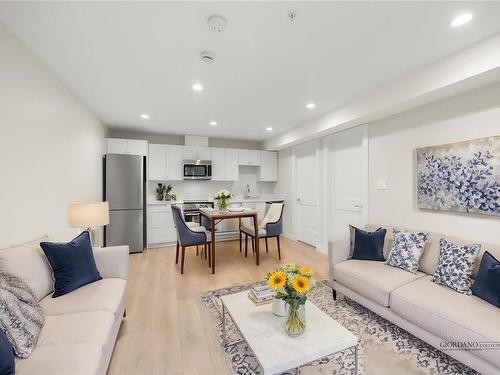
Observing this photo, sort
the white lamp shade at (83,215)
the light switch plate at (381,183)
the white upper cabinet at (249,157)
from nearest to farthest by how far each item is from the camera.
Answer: the white lamp shade at (83,215)
the light switch plate at (381,183)
the white upper cabinet at (249,157)

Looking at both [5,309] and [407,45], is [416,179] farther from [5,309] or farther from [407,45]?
[5,309]

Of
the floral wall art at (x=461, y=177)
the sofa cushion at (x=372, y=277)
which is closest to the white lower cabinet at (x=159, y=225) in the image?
the sofa cushion at (x=372, y=277)

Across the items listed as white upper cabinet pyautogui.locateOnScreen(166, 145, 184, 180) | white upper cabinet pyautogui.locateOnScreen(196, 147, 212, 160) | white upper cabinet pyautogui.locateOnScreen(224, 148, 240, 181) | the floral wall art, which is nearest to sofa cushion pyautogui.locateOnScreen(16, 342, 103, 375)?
the floral wall art

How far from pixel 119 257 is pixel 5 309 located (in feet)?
3.20

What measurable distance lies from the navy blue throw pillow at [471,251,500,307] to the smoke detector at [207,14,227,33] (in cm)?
256

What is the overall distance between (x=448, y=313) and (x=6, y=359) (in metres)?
2.44

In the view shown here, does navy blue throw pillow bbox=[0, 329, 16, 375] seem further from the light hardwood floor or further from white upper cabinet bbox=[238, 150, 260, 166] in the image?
white upper cabinet bbox=[238, 150, 260, 166]

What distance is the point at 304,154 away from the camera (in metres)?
4.98

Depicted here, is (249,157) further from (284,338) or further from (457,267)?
(284,338)

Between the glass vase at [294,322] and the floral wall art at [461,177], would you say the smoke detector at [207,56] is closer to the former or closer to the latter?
the glass vase at [294,322]

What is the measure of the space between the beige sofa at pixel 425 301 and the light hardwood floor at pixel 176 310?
0.94 metres

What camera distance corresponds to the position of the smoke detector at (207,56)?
1990mm

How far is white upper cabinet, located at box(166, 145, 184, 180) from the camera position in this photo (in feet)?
16.4

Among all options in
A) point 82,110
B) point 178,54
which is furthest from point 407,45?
point 82,110
